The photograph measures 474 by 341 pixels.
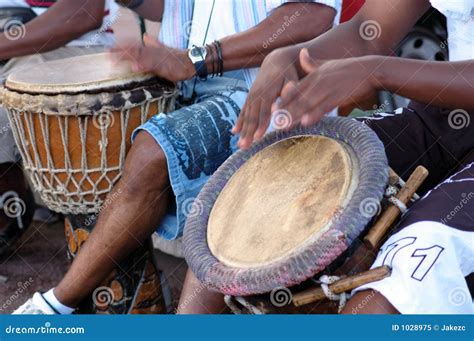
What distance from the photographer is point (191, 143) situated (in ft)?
8.08

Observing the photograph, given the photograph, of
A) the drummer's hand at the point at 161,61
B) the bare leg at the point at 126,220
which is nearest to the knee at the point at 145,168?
the bare leg at the point at 126,220

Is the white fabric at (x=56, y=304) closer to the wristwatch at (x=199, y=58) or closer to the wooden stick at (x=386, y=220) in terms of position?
the wristwatch at (x=199, y=58)

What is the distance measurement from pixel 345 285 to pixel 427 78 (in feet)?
1.75

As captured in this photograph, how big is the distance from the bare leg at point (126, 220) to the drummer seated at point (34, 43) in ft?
2.64

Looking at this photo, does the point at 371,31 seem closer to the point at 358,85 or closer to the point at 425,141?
the point at 425,141

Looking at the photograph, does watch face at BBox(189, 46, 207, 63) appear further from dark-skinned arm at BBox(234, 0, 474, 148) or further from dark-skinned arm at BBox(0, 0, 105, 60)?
dark-skinned arm at BBox(234, 0, 474, 148)

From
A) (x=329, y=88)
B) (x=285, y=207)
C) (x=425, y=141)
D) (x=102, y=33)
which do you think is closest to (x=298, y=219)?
(x=285, y=207)

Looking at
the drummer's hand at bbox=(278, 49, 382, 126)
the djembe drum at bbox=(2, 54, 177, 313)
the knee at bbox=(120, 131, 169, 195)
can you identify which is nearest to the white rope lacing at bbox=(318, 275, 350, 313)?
the drummer's hand at bbox=(278, 49, 382, 126)

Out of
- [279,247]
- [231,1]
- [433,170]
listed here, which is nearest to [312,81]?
[279,247]

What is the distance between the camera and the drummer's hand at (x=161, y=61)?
2602 mm

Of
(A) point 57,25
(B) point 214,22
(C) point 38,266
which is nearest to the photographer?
(B) point 214,22

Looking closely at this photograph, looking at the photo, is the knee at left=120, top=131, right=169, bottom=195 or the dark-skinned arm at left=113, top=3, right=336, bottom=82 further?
the dark-skinned arm at left=113, top=3, right=336, bottom=82

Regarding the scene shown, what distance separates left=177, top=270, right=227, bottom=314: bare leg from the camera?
2230mm

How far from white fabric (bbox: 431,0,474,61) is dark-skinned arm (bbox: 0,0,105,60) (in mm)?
1480
